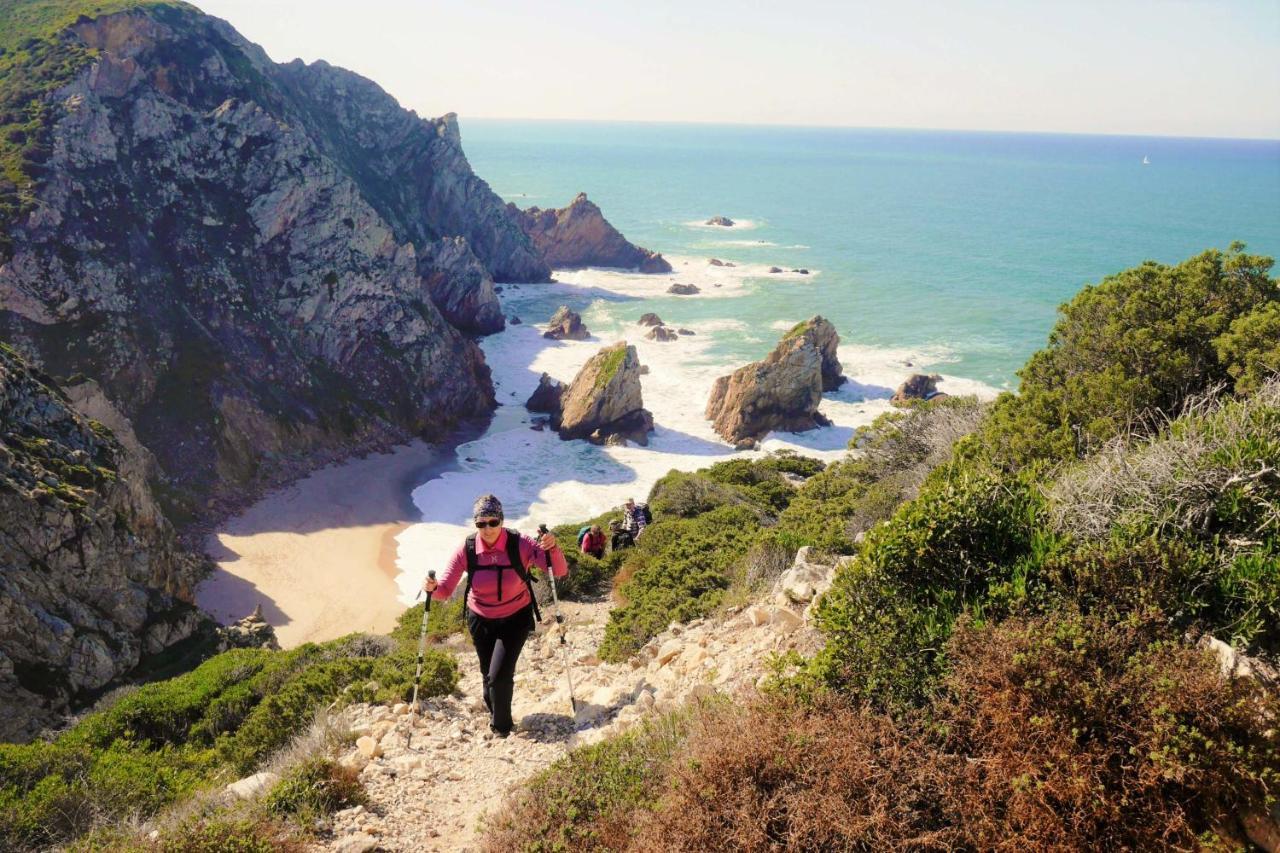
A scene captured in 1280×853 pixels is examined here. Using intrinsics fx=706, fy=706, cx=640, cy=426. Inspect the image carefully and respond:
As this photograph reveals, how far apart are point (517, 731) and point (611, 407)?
28629 mm

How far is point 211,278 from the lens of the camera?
112 ft

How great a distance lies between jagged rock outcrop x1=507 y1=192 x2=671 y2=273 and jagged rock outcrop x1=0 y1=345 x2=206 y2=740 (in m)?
60.8

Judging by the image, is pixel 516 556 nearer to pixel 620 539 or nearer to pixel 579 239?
pixel 620 539

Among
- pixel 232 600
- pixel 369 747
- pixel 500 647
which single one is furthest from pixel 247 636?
pixel 500 647

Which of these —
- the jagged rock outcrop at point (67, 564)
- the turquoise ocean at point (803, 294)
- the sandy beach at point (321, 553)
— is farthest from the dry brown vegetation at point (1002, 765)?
the turquoise ocean at point (803, 294)

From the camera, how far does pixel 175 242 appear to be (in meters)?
33.5

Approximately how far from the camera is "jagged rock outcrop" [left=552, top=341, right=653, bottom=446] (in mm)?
35062

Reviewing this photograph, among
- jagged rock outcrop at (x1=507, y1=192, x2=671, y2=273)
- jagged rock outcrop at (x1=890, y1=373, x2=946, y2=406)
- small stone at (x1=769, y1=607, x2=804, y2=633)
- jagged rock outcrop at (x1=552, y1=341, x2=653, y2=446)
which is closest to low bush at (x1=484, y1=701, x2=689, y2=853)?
small stone at (x1=769, y1=607, x2=804, y2=633)

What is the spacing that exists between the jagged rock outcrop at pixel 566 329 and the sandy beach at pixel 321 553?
21581mm

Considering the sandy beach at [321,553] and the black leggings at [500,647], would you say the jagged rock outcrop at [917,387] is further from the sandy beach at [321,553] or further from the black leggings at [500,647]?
the black leggings at [500,647]

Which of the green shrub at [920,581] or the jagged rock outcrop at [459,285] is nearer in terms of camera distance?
the green shrub at [920,581]

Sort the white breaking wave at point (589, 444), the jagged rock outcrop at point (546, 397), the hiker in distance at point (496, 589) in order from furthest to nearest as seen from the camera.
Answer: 1. the jagged rock outcrop at point (546, 397)
2. the white breaking wave at point (589, 444)
3. the hiker in distance at point (496, 589)

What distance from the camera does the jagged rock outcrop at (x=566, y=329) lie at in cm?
5241

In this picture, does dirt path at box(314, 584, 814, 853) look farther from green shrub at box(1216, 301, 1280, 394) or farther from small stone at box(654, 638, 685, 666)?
green shrub at box(1216, 301, 1280, 394)
